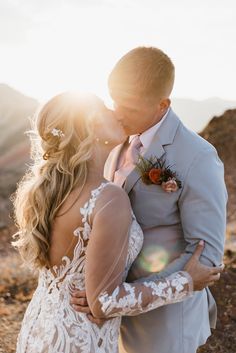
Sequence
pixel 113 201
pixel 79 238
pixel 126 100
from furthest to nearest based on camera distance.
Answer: pixel 126 100
pixel 79 238
pixel 113 201

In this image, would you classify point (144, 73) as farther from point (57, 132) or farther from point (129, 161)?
point (57, 132)

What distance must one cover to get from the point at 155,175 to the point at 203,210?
358 millimetres

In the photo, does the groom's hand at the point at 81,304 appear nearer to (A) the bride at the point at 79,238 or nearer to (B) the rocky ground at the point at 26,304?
(A) the bride at the point at 79,238

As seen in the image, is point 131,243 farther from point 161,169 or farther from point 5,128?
point 5,128

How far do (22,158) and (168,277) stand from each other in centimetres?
2810

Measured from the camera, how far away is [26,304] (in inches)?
314

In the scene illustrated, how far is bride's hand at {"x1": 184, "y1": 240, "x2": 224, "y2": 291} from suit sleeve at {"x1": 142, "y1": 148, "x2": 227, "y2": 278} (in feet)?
0.17

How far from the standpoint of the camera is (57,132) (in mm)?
2875

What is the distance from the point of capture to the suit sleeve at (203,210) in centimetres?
316

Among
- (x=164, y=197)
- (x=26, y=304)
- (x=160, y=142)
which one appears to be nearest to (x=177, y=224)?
(x=164, y=197)

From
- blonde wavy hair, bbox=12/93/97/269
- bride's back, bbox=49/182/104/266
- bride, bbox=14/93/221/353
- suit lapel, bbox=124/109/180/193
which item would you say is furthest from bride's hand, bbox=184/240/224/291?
blonde wavy hair, bbox=12/93/97/269

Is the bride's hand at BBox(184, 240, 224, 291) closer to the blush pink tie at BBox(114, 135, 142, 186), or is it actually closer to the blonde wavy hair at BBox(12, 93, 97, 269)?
the blush pink tie at BBox(114, 135, 142, 186)

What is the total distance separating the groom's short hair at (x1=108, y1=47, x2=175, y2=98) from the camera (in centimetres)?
338

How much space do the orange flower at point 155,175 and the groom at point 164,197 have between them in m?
0.08
